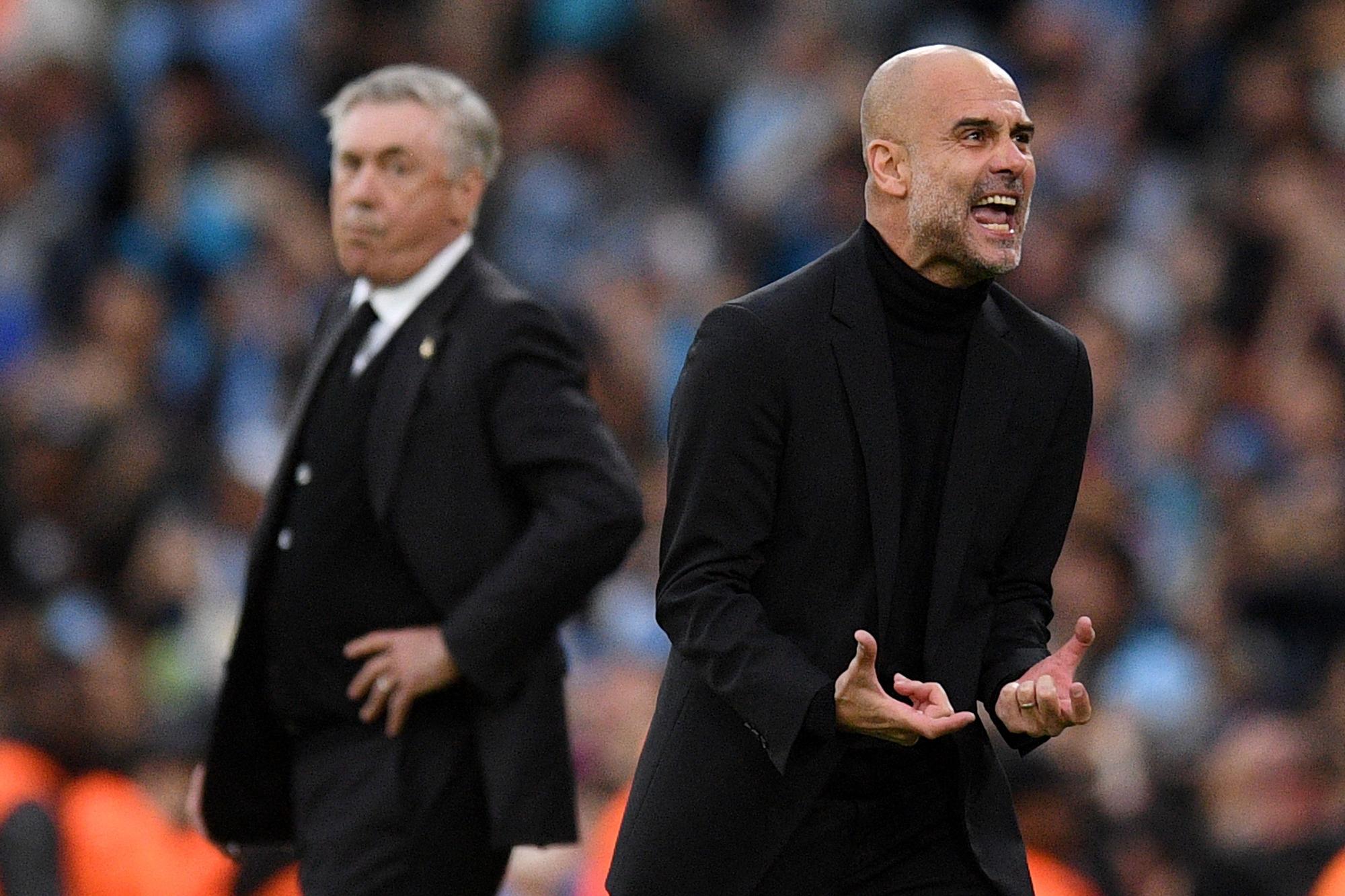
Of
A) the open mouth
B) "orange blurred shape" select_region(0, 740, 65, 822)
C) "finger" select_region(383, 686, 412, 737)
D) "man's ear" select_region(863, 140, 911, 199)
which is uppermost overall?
"man's ear" select_region(863, 140, 911, 199)

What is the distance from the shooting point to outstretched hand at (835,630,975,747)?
11.2 ft

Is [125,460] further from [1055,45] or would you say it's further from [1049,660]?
[1049,660]

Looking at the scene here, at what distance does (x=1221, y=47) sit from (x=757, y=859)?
6087mm

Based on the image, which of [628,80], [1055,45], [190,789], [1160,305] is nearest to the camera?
[190,789]

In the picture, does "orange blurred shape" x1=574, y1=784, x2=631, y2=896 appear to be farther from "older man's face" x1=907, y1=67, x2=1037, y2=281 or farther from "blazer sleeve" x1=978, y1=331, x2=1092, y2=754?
"older man's face" x1=907, y1=67, x2=1037, y2=281

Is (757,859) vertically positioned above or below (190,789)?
above

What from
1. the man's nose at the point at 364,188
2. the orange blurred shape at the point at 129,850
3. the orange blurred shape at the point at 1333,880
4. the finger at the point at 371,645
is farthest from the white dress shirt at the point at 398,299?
the orange blurred shape at the point at 1333,880

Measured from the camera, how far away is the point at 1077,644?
11.7 feet

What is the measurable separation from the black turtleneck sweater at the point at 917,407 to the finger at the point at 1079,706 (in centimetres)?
31

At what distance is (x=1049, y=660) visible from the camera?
3648 mm

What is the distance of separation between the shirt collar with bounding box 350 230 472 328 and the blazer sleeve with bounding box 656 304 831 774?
4.59 feet


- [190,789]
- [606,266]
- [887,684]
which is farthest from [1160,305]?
[887,684]

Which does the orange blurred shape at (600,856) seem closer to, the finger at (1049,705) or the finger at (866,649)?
the finger at (1049,705)

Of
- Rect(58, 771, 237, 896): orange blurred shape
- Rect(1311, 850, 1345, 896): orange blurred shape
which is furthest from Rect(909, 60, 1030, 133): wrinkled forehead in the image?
Rect(58, 771, 237, 896): orange blurred shape
